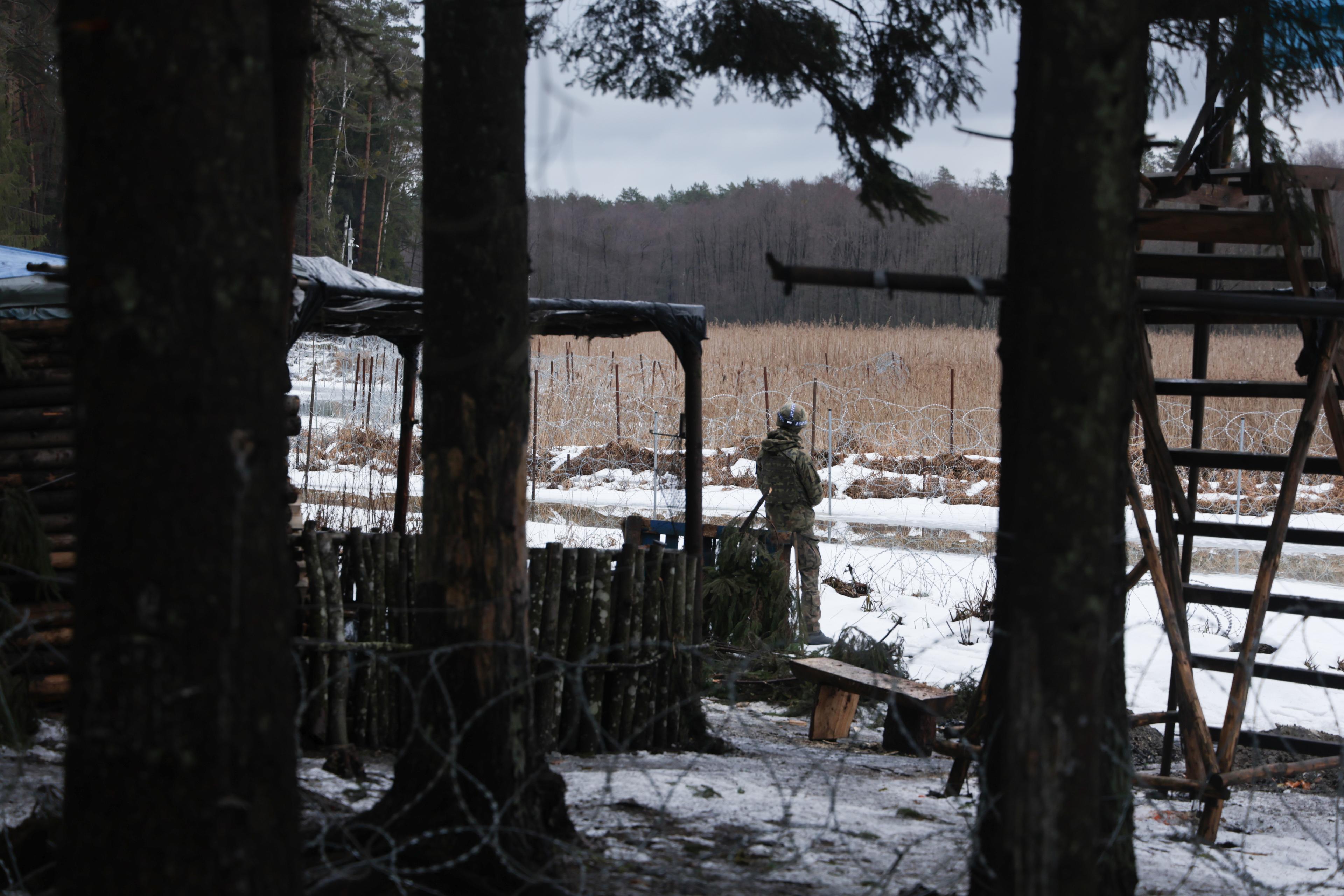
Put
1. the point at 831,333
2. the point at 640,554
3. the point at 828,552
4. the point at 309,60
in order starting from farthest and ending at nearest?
the point at 831,333, the point at 828,552, the point at 640,554, the point at 309,60

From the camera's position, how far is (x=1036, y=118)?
80.9 inches

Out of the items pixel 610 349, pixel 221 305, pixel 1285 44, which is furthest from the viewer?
pixel 610 349

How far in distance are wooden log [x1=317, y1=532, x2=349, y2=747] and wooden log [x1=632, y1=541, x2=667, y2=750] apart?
56.6 inches

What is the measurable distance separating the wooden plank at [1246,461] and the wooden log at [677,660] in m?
2.47

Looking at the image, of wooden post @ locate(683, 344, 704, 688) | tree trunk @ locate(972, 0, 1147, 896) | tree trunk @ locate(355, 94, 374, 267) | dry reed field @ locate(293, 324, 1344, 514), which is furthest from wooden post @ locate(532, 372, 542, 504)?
tree trunk @ locate(972, 0, 1147, 896)

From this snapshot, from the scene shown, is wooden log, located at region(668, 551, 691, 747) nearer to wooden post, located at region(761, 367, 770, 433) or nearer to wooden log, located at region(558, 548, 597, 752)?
wooden log, located at region(558, 548, 597, 752)

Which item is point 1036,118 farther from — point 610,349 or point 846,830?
point 610,349

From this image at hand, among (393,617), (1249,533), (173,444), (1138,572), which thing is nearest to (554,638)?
(393,617)

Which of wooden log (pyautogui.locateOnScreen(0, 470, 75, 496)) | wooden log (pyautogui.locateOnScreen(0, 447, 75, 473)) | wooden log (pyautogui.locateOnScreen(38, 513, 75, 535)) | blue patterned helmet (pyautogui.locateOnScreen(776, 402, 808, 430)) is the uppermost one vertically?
blue patterned helmet (pyautogui.locateOnScreen(776, 402, 808, 430))

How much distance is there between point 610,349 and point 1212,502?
18296 millimetres

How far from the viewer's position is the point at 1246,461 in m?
4.59

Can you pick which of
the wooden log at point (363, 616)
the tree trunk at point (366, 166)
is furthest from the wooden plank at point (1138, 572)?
the tree trunk at point (366, 166)

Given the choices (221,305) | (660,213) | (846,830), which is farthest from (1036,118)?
(660,213)

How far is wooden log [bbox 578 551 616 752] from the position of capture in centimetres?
531
